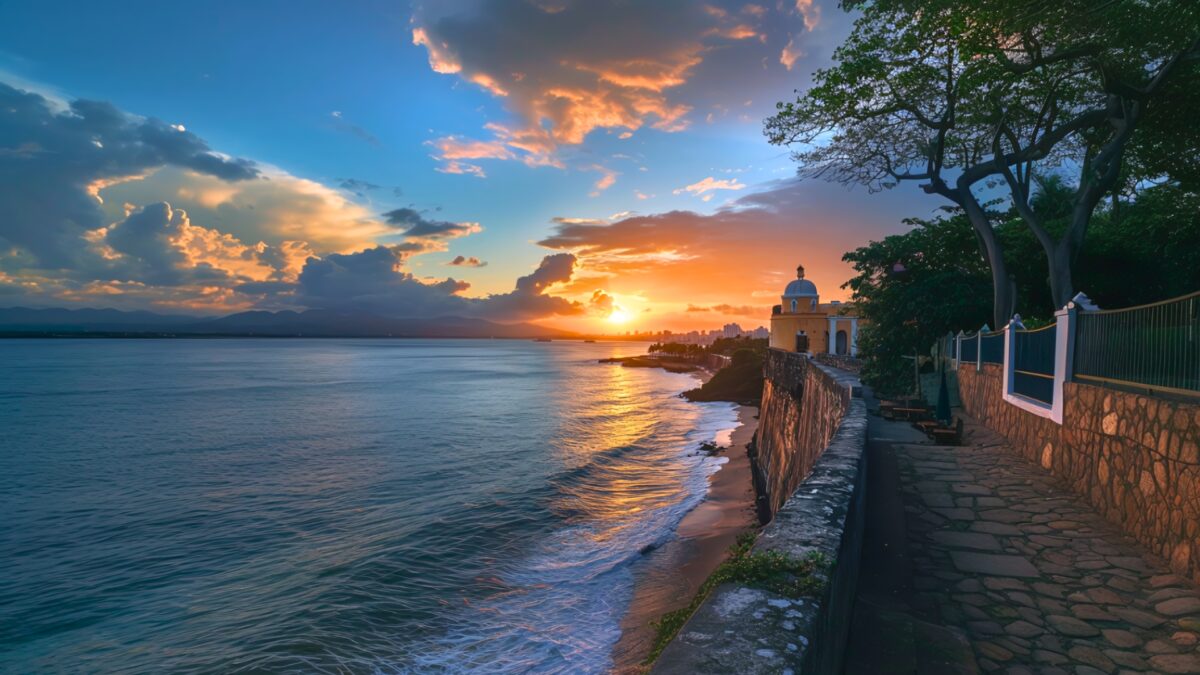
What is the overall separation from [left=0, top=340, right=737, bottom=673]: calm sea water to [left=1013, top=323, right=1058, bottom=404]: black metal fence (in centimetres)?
768

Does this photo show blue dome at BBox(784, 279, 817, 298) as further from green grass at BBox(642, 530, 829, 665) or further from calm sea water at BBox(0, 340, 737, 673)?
green grass at BBox(642, 530, 829, 665)

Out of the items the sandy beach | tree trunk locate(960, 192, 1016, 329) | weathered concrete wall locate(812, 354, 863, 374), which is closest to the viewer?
the sandy beach

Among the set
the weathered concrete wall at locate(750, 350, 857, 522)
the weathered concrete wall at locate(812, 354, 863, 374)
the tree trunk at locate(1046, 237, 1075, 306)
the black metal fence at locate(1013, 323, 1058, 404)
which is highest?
the tree trunk at locate(1046, 237, 1075, 306)

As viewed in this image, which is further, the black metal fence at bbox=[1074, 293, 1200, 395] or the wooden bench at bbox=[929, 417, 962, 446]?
the wooden bench at bbox=[929, 417, 962, 446]

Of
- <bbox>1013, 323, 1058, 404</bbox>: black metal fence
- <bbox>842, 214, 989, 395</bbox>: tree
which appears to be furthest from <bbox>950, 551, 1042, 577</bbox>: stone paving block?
<bbox>842, 214, 989, 395</bbox>: tree

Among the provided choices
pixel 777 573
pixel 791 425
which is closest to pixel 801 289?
pixel 791 425

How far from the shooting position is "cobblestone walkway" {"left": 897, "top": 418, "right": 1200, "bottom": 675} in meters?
3.52

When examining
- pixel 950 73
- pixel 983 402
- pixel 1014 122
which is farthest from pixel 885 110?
pixel 983 402

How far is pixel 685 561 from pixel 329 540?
948cm

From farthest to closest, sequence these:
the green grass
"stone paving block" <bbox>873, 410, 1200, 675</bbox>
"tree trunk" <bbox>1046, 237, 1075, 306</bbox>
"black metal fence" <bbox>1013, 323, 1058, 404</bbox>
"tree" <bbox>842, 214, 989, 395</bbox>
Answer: "tree" <bbox>842, 214, 989, 395</bbox> < "tree trunk" <bbox>1046, 237, 1075, 306</bbox> < "black metal fence" <bbox>1013, 323, 1058, 404</bbox> < "stone paving block" <bbox>873, 410, 1200, 675</bbox> < the green grass

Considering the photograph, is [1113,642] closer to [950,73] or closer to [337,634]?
[337,634]

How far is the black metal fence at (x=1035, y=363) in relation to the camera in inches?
310

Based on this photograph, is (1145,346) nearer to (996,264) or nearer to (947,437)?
(947,437)

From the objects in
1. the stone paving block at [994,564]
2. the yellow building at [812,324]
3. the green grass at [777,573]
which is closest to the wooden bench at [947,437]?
the stone paving block at [994,564]
